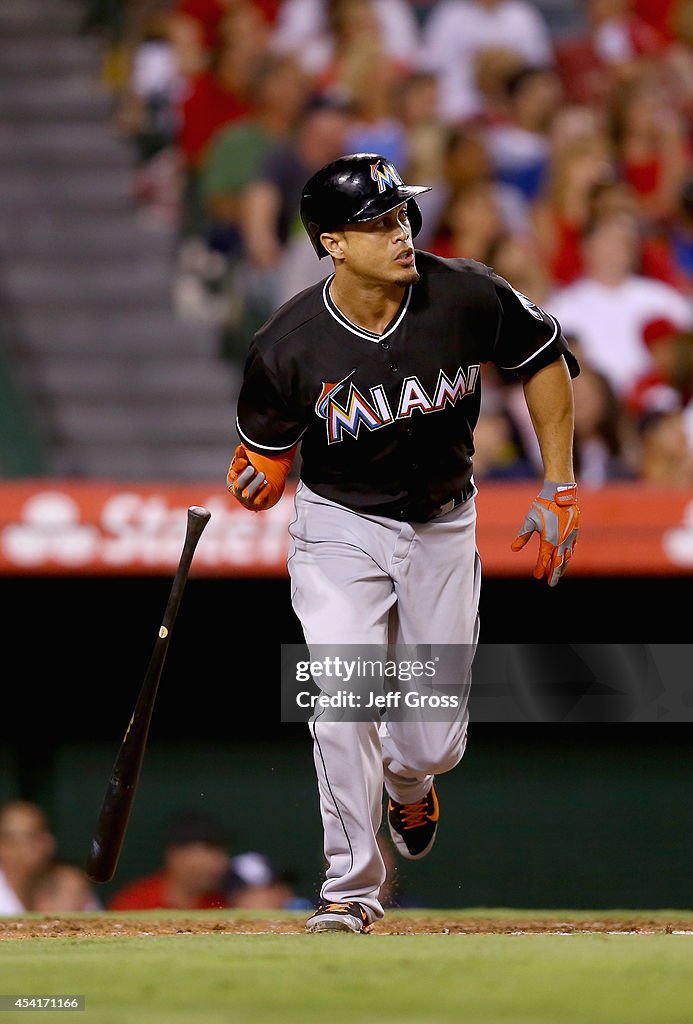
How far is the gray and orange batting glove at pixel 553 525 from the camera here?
3.78 m

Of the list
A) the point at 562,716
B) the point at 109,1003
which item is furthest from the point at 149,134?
the point at 109,1003

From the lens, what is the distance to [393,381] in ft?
11.7

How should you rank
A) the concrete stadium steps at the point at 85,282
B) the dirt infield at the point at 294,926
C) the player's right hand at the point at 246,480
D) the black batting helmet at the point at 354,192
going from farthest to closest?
the concrete stadium steps at the point at 85,282 → the dirt infield at the point at 294,926 → the player's right hand at the point at 246,480 → the black batting helmet at the point at 354,192

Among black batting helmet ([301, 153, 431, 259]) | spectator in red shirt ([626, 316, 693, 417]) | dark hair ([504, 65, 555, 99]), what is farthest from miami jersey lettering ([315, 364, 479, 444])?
dark hair ([504, 65, 555, 99])

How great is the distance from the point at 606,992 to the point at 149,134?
5793 millimetres

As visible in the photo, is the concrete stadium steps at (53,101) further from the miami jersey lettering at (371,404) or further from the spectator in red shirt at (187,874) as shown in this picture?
the miami jersey lettering at (371,404)

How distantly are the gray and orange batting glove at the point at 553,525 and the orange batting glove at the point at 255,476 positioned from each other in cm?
58

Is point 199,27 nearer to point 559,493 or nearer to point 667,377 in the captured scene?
point 667,377

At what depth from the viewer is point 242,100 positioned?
759 cm

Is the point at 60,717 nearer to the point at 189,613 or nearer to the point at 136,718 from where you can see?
the point at 189,613

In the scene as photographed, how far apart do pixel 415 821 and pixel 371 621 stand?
0.78 meters

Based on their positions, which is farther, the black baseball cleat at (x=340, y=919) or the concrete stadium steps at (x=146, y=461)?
the concrete stadium steps at (x=146, y=461)

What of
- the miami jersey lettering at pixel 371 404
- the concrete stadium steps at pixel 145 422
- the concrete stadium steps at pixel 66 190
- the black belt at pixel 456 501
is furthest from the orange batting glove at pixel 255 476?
the concrete stadium steps at pixel 66 190

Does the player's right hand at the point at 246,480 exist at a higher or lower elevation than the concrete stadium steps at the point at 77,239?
higher
